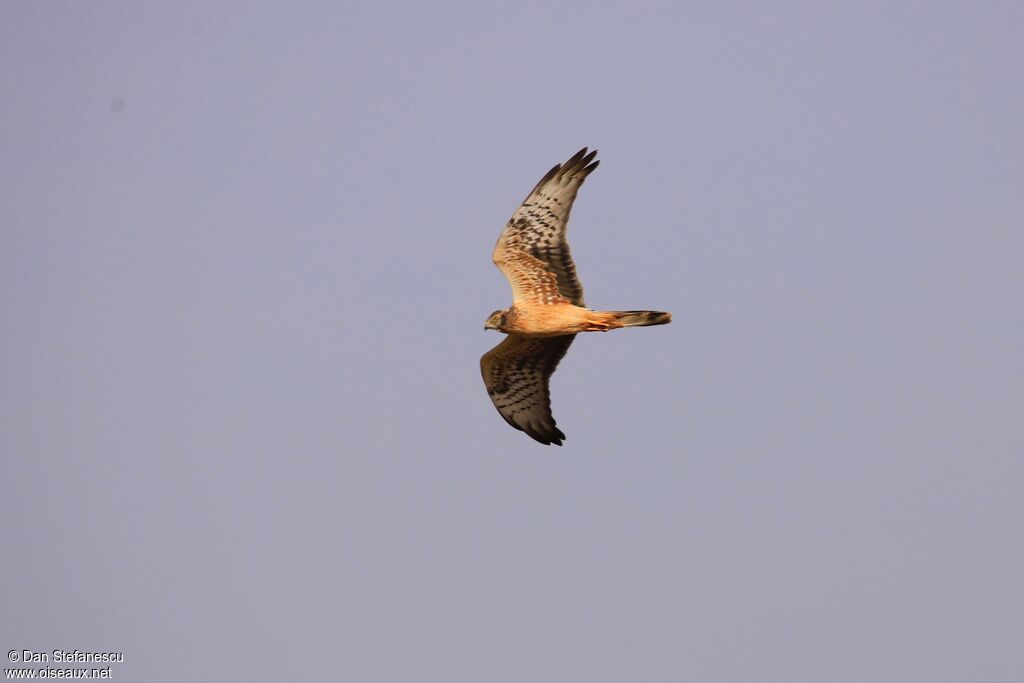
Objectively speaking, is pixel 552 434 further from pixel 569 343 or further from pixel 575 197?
pixel 575 197

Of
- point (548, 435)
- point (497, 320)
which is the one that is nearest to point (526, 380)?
point (548, 435)

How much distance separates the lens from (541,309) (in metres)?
16.3

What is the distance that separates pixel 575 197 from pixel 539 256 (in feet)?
3.13

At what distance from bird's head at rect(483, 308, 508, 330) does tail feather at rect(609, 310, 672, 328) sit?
1.37 meters

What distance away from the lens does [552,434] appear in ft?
59.5

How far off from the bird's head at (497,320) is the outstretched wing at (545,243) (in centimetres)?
36

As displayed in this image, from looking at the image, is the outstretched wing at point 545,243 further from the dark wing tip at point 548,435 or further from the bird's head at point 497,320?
the dark wing tip at point 548,435

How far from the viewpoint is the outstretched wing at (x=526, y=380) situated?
17625mm

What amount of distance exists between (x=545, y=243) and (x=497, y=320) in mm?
1231

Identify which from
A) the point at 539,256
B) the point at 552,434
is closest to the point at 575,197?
the point at 539,256

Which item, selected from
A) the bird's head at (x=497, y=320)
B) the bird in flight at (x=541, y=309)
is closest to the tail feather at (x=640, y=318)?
the bird in flight at (x=541, y=309)

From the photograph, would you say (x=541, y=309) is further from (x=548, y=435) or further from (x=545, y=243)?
(x=548, y=435)

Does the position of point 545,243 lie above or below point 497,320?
above

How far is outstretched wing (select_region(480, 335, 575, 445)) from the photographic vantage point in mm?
17625
